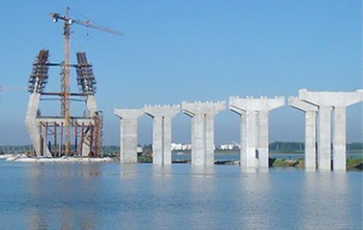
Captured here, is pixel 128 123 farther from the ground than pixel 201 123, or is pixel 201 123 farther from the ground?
pixel 128 123

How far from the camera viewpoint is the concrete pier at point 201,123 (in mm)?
89500

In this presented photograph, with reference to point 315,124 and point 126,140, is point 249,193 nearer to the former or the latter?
point 315,124

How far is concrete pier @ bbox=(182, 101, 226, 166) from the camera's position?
89500 mm

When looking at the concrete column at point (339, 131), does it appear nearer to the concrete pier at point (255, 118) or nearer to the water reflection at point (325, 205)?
the concrete pier at point (255, 118)

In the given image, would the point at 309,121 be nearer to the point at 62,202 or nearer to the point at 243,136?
the point at 243,136

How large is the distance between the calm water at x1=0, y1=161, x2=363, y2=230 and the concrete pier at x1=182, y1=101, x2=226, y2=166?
1163 inches

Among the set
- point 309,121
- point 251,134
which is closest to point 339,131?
point 309,121

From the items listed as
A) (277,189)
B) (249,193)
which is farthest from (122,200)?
(277,189)

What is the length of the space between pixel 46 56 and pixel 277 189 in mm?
70834

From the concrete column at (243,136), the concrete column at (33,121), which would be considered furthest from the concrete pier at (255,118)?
the concrete column at (33,121)

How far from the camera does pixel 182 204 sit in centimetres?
4081

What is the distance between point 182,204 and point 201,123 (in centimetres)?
4873

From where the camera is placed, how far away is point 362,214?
36.4 metres

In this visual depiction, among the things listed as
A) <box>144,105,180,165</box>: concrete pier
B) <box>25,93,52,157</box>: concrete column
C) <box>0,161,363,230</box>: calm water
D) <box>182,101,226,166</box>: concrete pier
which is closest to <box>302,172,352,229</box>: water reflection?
<box>0,161,363,230</box>: calm water
